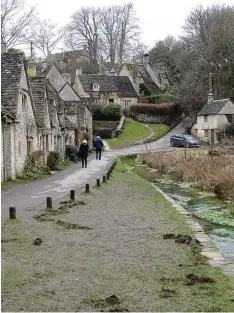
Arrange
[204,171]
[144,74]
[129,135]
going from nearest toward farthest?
[204,171]
[129,135]
[144,74]

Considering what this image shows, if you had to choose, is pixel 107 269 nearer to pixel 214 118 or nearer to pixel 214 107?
pixel 214 118

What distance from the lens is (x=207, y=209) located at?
19.6 meters

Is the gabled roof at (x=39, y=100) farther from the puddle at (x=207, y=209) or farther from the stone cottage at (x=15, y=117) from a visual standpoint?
the puddle at (x=207, y=209)

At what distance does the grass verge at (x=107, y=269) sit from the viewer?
7.68 m

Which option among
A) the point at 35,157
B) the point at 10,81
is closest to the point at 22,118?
the point at 10,81

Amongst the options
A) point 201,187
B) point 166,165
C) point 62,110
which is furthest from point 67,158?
point 201,187

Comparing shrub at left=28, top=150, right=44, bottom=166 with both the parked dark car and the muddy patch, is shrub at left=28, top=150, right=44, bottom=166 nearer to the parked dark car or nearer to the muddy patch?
the muddy patch

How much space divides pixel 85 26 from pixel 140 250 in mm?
97123

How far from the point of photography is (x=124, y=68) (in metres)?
94.9

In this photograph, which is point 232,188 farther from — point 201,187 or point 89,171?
point 89,171

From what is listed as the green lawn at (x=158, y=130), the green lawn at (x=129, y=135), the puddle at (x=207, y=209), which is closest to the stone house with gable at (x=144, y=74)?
the green lawn at (x=158, y=130)

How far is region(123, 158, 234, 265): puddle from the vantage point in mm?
13891

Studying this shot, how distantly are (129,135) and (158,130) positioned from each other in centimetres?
707

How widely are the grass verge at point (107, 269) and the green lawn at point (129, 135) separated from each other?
→ 4637 centimetres
